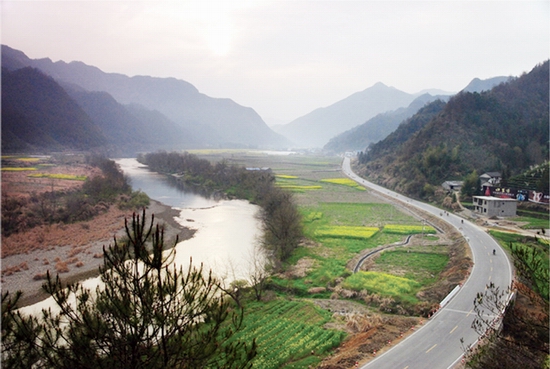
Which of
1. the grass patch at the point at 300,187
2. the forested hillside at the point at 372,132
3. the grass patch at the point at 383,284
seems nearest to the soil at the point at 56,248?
the grass patch at the point at 383,284

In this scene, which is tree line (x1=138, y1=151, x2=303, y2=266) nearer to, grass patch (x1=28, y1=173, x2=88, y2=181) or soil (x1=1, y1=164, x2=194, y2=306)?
soil (x1=1, y1=164, x2=194, y2=306)

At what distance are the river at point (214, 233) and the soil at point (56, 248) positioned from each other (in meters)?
1.50

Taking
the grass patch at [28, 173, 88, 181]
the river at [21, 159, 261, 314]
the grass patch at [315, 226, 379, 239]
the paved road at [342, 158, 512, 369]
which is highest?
the grass patch at [28, 173, 88, 181]

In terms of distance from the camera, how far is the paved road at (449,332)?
42.7ft

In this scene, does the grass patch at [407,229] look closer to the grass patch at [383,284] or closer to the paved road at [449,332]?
the paved road at [449,332]

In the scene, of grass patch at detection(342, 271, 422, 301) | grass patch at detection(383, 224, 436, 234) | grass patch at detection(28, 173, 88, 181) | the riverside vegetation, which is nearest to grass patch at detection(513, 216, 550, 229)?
the riverside vegetation

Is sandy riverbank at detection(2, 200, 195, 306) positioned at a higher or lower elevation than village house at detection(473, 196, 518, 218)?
lower

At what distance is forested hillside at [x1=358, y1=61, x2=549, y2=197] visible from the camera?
58969 mm

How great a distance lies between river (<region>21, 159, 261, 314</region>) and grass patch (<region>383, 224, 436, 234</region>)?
42.9 feet

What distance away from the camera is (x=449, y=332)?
15094 mm

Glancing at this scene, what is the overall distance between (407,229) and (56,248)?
31.5 m

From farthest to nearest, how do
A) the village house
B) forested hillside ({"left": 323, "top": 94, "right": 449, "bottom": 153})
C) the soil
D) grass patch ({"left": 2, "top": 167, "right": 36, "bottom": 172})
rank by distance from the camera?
forested hillside ({"left": 323, "top": 94, "right": 449, "bottom": 153})
grass patch ({"left": 2, "top": 167, "right": 36, "bottom": 172})
the village house
the soil

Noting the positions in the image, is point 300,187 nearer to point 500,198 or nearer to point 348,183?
point 348,183

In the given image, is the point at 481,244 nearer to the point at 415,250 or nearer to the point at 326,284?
the point at 415,250
